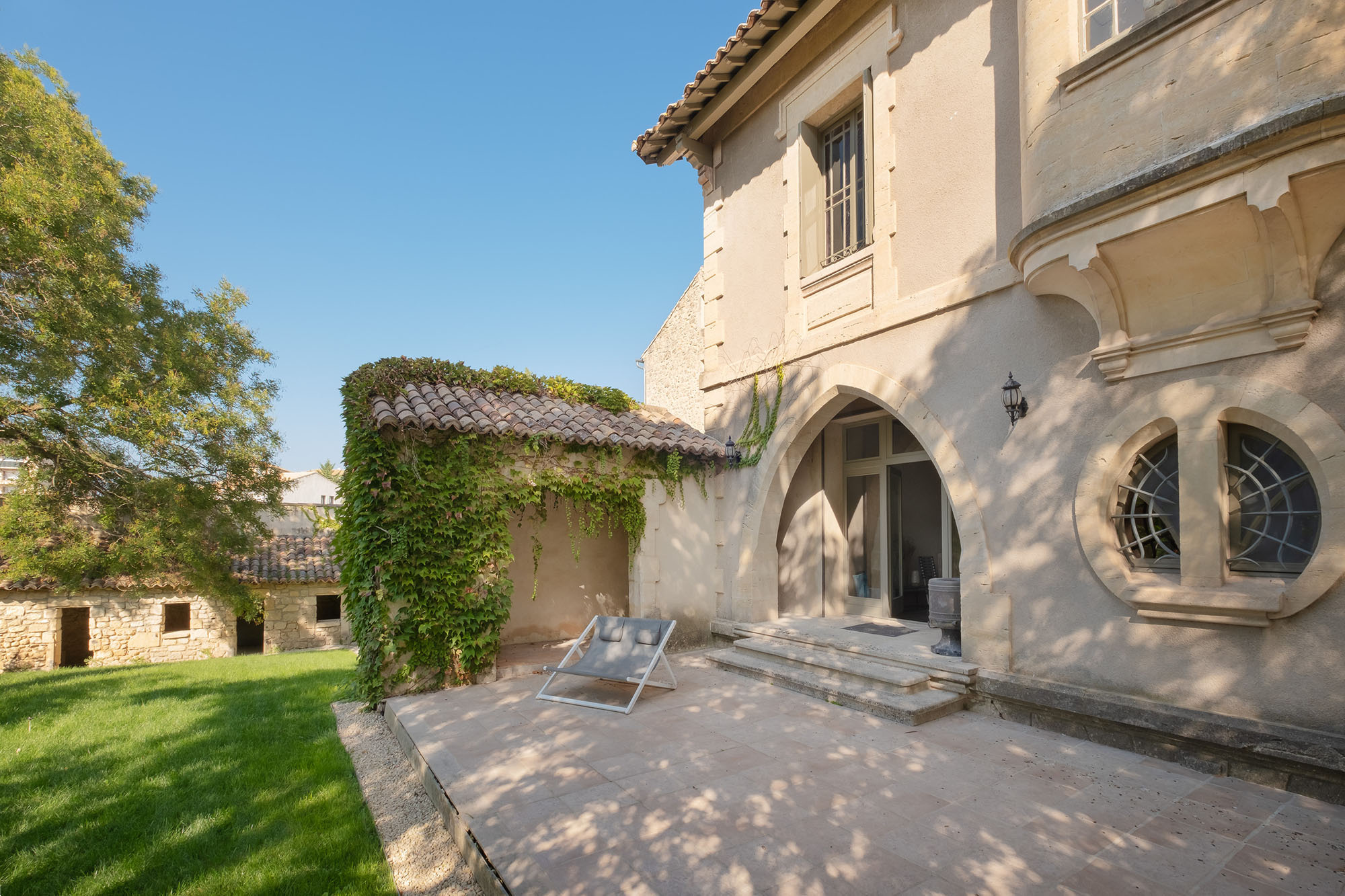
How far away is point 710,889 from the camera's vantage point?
2.72 m

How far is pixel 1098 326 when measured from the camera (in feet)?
15.2

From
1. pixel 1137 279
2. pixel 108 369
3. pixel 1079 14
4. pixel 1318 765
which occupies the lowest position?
pixel 1318 765

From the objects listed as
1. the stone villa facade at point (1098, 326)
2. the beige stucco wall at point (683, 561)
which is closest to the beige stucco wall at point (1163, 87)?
the stone villa facade at point (1098, 326)

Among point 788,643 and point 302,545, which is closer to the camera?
point 788,643

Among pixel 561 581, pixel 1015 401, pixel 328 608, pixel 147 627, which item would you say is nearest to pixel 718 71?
pixel 1015 401

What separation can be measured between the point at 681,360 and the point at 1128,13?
1297 centimetres

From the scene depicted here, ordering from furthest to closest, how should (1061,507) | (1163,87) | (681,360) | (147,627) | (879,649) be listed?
(147,627)
(681,360)
(879,649)
(1061,507)
(1163,87)

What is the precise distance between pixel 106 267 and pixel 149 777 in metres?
11.0

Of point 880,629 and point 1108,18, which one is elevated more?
point 1108,18

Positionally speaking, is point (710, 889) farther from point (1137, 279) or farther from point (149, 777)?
point (1137, 279)

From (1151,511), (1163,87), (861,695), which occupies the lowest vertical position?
(861,695)

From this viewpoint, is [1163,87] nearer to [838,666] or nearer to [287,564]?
[838,666]

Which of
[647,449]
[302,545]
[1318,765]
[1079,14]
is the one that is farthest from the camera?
[302,545]

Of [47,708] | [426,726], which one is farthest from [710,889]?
[47,708]
